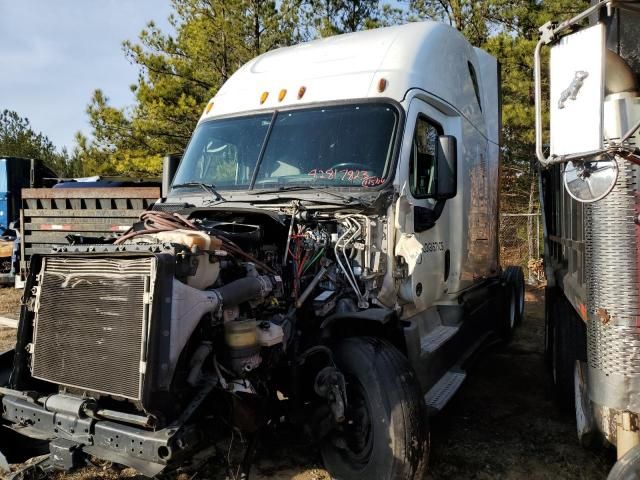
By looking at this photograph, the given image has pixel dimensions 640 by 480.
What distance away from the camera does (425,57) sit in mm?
4949

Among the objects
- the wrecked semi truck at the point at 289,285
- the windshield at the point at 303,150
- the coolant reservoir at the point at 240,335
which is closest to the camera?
the wrecked semi truck at the point at 289,285

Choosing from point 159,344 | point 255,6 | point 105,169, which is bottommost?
point 159,344

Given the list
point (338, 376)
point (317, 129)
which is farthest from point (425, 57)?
point (338, 376)

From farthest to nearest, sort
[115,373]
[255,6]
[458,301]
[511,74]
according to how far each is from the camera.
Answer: [255,6]
[511,74]
[458,301]
[115,373]

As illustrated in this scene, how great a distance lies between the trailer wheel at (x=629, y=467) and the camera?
8.11 ft

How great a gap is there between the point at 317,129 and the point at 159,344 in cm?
235

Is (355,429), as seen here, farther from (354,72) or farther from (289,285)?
(354,72)

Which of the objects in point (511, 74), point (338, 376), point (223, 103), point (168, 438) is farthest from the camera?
point (511, 74)

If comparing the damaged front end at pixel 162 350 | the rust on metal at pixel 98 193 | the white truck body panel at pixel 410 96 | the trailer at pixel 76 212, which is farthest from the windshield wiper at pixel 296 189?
the rust on metal at pixel 98 193

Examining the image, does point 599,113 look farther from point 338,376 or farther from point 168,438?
point 168,438

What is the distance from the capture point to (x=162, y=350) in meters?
2.85

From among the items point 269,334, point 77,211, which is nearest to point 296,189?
point 269,334

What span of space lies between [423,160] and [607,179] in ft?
7.26

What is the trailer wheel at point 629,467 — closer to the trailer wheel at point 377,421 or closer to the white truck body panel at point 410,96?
the trailer wheel at point 377,421
